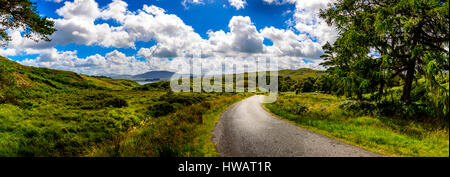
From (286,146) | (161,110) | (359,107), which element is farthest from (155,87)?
(286,146)

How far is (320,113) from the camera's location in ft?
43.2

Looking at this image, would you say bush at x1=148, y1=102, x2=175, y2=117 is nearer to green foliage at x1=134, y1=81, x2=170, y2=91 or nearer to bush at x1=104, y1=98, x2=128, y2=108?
bush at x1=104, y1=98, x2=128, y2=108

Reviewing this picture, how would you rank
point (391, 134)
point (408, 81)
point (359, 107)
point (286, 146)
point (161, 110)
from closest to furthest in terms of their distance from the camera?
point (286, 146) < point (391, 134) < point (408, 81) < point (359, 107) < point (161, 110)

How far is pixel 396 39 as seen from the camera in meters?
9.66

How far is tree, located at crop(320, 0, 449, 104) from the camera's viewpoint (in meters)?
8.27

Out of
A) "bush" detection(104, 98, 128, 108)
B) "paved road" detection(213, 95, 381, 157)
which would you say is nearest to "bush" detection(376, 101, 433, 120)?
"paved road" detection(213, 95, 381, 157)

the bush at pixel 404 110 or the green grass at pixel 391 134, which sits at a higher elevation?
the bush at pixel 404 110

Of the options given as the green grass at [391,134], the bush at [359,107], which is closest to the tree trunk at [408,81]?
the bush at [359,107]

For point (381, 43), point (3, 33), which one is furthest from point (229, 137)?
point (3, 33)

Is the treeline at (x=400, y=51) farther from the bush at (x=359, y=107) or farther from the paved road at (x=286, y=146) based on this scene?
the paved road at (x=286, y=146)

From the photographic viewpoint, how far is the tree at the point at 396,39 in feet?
27.1

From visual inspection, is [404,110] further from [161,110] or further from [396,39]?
[161,110]
